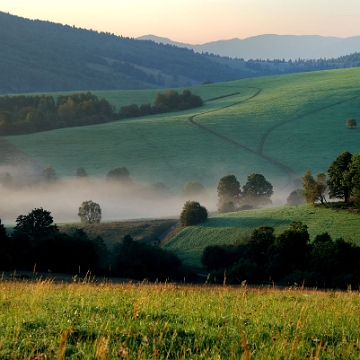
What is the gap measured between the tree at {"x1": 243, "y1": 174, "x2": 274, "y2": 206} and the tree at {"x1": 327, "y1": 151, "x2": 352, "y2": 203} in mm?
30460

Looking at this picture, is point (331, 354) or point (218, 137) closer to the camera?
point (331, 354)

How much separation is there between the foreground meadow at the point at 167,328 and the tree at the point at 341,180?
72.8 meters

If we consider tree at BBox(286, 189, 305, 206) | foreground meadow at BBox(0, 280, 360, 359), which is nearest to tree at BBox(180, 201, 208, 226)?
tree at BBox(286, 189, 305, 206)

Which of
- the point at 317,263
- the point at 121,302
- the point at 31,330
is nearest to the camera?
the point at 31,330

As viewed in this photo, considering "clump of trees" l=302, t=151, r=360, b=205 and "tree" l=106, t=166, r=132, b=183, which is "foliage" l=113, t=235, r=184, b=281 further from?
"tree" l=106, t=166, r=132, b=183

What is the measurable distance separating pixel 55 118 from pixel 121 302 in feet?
591

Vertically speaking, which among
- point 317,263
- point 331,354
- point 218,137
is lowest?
point 317,263

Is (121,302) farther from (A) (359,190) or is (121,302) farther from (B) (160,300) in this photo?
(A) (359,190)

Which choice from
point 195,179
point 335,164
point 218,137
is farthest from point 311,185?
point 218,137

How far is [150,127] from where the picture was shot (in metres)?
158

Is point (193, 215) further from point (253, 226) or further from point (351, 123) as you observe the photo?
point (351, 123)

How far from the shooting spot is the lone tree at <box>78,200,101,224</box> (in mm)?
104688

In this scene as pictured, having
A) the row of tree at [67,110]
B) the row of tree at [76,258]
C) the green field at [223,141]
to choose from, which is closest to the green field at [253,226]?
the row of tree at [76,258]

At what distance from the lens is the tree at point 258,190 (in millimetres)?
116875
